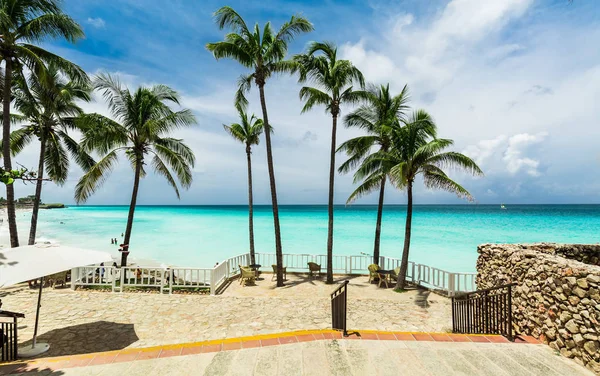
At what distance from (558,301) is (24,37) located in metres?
17.5

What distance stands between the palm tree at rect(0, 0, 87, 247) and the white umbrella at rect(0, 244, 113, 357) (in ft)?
21.5

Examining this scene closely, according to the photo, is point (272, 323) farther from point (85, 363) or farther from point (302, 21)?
point (302, 21)

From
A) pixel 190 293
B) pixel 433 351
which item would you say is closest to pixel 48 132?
pixel 190 293

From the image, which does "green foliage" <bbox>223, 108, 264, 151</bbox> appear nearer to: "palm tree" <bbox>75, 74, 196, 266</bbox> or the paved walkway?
"palm tree" <bbox>75, 74, 196, 266</bbox>

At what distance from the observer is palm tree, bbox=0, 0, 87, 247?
30.2 feet

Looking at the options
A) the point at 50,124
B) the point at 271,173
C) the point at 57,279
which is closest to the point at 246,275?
the point at 271,173

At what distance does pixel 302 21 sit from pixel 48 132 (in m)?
13.2

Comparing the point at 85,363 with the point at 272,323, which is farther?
the point at 272,323

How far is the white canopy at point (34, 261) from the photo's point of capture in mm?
4945

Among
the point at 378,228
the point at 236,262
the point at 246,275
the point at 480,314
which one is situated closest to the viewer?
the point at 480,314

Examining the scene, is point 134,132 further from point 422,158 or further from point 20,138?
point 422,158

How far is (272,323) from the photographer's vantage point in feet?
23.6

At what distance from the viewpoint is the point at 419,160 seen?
35.3 feet

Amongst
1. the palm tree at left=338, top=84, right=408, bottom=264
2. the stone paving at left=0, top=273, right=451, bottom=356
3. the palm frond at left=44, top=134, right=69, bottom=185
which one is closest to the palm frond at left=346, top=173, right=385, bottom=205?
the palm tree at left=338, top=84, right=408, bottom=264
